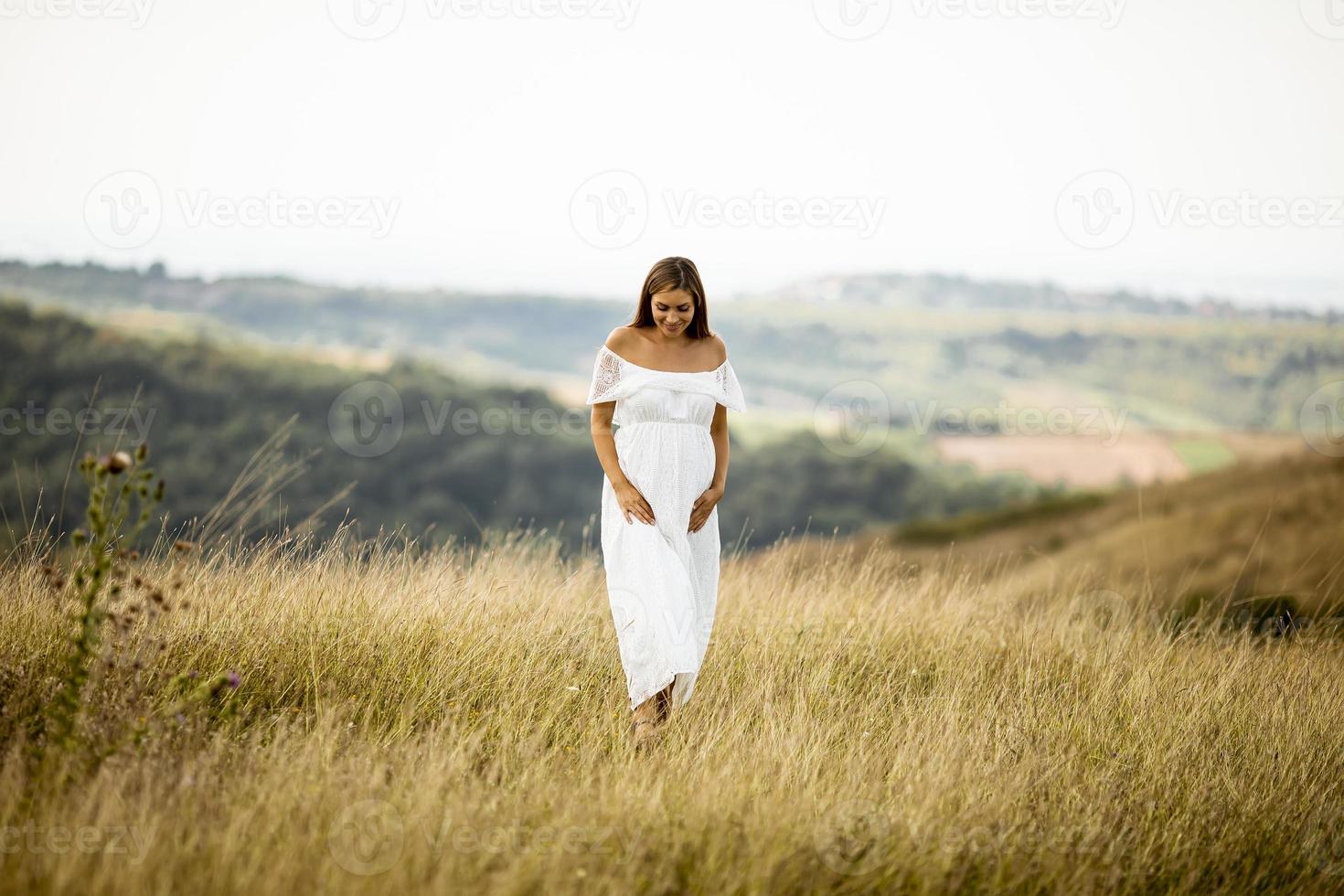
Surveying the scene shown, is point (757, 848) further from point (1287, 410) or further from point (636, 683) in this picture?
A: point (1287, 410)

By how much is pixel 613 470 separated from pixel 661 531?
338 mm

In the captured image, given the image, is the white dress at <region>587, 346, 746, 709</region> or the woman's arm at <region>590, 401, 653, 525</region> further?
the woman's arm at <region>590, 401, 653, 525</region>

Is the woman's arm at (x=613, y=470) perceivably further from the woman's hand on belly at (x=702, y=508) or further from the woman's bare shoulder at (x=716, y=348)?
the woman's bare shoulder at (x=716, y=348)

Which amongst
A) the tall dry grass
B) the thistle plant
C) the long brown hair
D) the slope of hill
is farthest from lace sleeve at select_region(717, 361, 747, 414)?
the slope of hill

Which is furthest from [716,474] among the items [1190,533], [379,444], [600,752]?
[379,444]

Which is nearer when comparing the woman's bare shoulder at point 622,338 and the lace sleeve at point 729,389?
the woman's bare shoulder at point 622,338

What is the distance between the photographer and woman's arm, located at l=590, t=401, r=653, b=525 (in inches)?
167

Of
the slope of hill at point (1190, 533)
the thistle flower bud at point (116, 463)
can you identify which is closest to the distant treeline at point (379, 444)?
the slope of hill at point (1190, 533)

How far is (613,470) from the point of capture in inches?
170

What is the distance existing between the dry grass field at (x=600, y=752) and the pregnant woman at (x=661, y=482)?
31cm

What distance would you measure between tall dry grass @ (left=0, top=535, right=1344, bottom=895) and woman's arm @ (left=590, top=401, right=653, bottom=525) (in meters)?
0.91

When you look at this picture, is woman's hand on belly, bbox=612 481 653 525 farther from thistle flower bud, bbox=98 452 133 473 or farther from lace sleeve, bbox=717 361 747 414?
thistle flower bud, bbox=98 452 133 473

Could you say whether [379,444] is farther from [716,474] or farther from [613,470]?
[613,470]

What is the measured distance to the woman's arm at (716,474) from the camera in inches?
174
